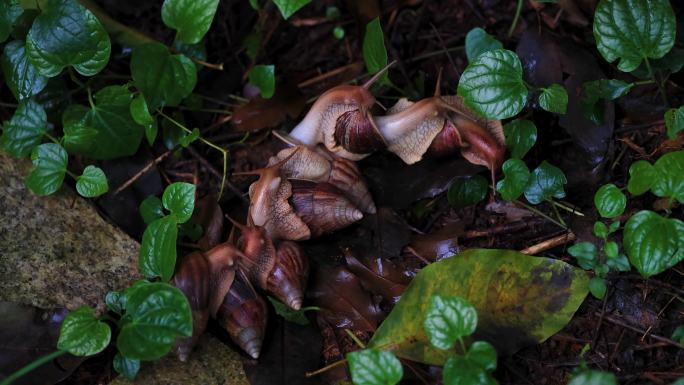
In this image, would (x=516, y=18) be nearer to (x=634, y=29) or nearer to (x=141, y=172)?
(x=634, y=29)

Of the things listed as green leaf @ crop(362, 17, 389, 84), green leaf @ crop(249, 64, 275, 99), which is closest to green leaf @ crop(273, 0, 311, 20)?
green leaf @ crop(362, 17, 389, 84)

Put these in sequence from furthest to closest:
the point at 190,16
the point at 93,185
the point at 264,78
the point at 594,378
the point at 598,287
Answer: the point at 264,78, the point at 190,16, the point at 93,185, the point at 598,287, the point at 594,378

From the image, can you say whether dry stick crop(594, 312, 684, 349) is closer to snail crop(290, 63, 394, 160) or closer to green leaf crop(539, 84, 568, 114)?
green leaf crop(539, 84, 568, 114)

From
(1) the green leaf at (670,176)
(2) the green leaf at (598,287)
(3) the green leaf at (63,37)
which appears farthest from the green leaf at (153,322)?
(1) the green leaf at (670,176)

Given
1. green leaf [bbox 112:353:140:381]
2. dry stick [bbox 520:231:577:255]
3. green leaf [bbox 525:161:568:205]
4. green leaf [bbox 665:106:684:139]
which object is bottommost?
dry stick [bbox 520:231:577:255]

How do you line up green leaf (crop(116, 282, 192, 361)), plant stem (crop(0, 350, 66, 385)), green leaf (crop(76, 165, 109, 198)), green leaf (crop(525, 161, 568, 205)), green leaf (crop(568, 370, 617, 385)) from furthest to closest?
1. green leaf (crop(76, 165, 109, 198))
2. green leaf (crop(525, 161, 568, 205))
3. green leaf (crop(116, 282, 192, 361))
4. plant stem (crop(0, 350, 66, 385))
5. green leaf (crop(568, 370, 617, 385))

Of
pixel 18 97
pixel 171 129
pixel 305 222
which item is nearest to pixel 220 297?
pixel 305 222

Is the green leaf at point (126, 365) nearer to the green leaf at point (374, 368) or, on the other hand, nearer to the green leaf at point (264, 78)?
the green leaf at point (374, 368)

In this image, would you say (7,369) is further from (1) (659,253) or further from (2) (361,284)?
(1) (659,253)

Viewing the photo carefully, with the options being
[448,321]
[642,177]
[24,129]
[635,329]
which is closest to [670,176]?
[642,177]
